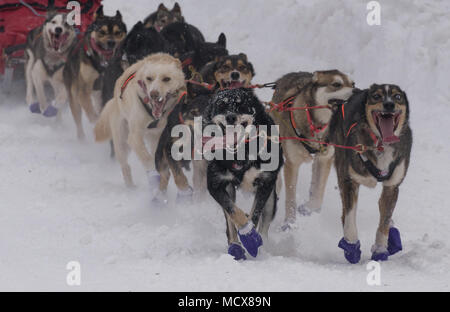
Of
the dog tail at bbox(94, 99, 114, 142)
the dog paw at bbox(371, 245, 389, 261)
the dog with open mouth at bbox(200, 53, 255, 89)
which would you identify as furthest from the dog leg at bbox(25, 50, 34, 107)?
the dog paw at bbox(371, 245, 389, 261)

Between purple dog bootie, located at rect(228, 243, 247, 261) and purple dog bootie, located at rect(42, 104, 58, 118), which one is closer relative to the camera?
purple dog bootie, located at rect(228, 243, 247, 261)

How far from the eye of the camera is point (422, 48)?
719cm

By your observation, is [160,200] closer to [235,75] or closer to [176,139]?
[176,139]

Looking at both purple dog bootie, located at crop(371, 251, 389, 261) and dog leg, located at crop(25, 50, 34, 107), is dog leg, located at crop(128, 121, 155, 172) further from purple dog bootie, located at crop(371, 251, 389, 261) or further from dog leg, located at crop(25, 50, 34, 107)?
dog leg, located at crop(25, 50, 34, 107)

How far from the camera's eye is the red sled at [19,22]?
780 centimetres

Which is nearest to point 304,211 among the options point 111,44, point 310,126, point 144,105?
point 310,126

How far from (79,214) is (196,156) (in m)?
0.89

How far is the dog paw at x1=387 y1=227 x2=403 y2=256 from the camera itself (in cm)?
387

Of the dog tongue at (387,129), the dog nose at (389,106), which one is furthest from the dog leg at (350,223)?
the dog nose at (389,106)

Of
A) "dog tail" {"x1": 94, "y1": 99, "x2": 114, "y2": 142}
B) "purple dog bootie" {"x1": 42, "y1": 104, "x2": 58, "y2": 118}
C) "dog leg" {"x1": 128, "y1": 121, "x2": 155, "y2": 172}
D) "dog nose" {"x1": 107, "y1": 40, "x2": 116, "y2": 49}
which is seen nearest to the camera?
"dog leg" {"x1": 128, "y1": 121, "x2": 155, "y2": 172}

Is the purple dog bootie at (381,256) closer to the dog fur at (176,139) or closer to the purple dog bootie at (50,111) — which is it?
the dog fur at (176,139)

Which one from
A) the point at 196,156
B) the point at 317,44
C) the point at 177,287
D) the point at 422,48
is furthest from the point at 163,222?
the point at 317,44

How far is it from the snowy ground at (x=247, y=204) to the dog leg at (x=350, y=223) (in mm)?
122

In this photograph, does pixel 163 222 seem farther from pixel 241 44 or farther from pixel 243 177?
pixel 241 44
